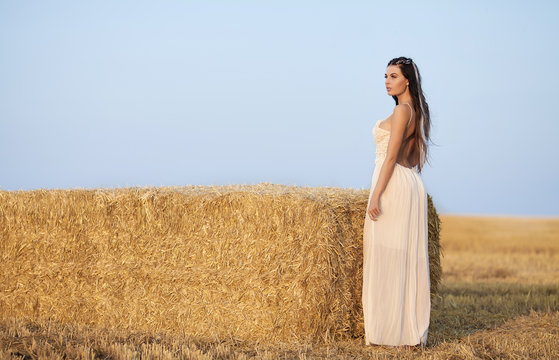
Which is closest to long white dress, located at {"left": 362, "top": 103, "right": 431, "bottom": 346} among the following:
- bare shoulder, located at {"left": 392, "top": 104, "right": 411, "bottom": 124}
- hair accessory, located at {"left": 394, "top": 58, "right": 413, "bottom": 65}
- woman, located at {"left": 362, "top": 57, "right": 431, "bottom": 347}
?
woman, located at {"left": 362, "top": 57, "right": 431, "bottom": 347}

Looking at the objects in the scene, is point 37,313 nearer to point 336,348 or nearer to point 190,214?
point 190,214

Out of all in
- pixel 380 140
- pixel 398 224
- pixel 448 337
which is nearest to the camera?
pixel 398 224

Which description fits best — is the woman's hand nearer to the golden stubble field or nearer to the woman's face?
the woman's face

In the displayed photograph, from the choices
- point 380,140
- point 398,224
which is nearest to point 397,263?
point 398,224

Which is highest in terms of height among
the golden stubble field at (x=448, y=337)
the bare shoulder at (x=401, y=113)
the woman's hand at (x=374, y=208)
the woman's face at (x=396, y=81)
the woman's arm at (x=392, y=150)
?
the woman's face at (x=396, y=81)

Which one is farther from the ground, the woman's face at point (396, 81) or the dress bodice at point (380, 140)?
the woman's face at point (396, 81)

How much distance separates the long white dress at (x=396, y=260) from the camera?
5.23 metres

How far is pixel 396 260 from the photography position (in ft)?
17.3

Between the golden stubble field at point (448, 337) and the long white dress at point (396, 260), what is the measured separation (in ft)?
0.71

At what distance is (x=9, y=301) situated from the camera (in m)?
6.74

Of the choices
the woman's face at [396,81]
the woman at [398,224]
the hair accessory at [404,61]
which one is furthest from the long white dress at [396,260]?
the hair accessory at [404,61]

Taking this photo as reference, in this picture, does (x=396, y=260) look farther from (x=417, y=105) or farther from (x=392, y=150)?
(x=417, y=105)

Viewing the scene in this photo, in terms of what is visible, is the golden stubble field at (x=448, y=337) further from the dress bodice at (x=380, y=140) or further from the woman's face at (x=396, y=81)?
the woman's face at (x=396, y=81)

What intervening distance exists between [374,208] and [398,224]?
28 cm
